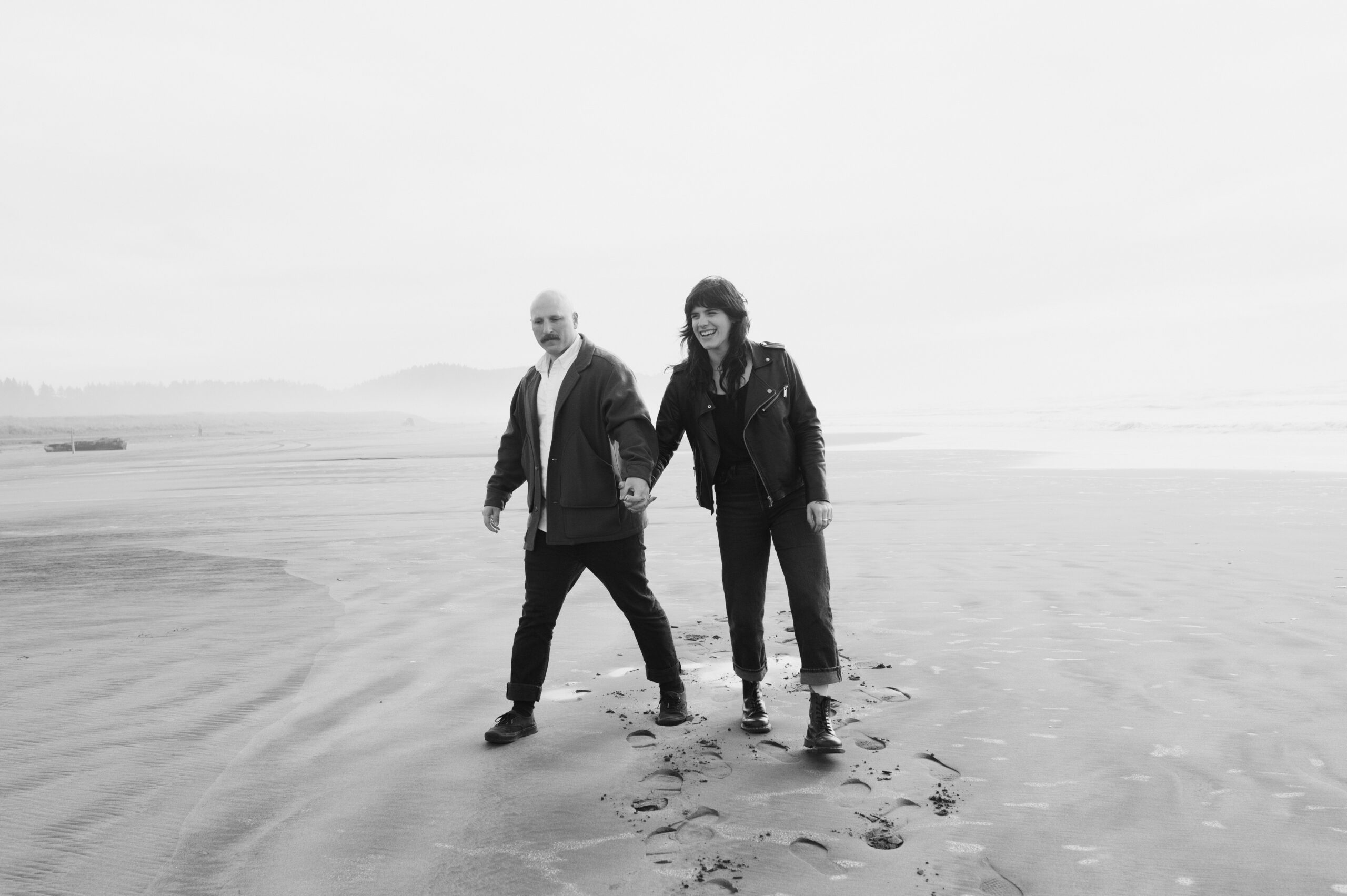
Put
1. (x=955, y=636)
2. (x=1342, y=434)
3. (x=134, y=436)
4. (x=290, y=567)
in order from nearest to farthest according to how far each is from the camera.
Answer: (x=955, y=636)
(x=290, y=567)
(x=1342, y=434)
(x=134, y=436)

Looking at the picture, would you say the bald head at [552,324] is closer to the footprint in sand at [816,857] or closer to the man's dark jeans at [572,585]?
the man's dark jeans at [572,585]

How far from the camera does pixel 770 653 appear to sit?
5117 millimetres

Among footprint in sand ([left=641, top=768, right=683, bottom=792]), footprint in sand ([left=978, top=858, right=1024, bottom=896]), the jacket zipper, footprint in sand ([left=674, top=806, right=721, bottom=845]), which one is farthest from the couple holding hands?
footprint in sand ([left=978, top=858, right=1024, bottom=896])

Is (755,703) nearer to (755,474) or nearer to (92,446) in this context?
(755,474)

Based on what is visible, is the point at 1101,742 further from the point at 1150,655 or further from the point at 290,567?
the point at 290,567

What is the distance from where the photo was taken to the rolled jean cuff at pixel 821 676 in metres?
3.64

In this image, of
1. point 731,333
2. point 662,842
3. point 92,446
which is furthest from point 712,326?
point 92,446

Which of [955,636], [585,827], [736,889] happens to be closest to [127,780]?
[585,827]

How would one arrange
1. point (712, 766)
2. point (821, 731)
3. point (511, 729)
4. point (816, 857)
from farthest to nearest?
point (511, 729)
point (821, 731)
point (712, 766)
point (816, 857)

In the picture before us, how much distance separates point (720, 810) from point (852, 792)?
50cm

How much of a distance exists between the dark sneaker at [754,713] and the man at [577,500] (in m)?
0.29

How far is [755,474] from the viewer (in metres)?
3.84

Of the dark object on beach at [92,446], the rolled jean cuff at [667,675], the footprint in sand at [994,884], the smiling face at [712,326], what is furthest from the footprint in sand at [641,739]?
the dark object on beach at [92,446]

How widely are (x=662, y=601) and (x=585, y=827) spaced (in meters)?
3.62
